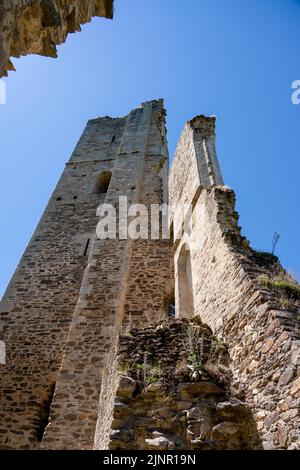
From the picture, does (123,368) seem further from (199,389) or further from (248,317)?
(248,317)

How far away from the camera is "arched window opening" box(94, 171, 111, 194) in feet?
43.3

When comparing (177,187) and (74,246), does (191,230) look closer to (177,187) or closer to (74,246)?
(177,187)

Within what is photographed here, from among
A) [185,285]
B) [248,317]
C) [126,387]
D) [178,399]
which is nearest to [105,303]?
[185,285]

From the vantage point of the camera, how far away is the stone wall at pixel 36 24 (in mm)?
2850

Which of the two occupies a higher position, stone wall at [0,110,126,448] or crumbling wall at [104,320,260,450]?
stone wall at [0,110,126,448]

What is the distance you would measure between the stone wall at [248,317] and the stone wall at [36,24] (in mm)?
3399

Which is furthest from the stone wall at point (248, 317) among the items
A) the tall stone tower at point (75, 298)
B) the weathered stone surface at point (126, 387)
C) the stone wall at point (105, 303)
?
the tall stone tower at point (75, 298)

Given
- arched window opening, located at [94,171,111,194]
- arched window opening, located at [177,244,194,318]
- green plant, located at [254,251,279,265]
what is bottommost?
green plant, located at [254,251,279,265]

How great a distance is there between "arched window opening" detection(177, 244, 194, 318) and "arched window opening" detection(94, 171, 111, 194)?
570 cm

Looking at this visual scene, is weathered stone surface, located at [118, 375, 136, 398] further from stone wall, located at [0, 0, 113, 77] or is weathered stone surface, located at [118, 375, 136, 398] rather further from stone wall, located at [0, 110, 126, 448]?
stone wall, located at [0, 110, 126, 448]

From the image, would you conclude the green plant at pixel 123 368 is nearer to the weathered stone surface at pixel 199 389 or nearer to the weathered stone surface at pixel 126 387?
the weathered stone surface at pixel 126 387

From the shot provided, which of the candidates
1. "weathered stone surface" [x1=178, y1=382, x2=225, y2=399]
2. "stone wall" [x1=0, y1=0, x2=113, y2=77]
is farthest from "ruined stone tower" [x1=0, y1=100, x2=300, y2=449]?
"stone wall" [x1=0, y1=0, x2=113, y2=77]
